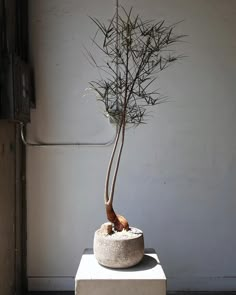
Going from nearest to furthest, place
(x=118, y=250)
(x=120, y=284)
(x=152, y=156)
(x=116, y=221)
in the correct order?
1. (x=120, y=284)
2. (x=118, y=250)
3. (x=116, y=221)
4. (x=152, y=156)

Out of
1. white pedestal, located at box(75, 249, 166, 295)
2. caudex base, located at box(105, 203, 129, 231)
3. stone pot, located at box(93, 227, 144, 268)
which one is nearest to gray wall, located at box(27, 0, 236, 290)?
caudex base, located at box(105, 203, 129, 231)

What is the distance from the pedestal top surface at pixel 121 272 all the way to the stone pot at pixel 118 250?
3 cm

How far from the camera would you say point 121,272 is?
1959mm

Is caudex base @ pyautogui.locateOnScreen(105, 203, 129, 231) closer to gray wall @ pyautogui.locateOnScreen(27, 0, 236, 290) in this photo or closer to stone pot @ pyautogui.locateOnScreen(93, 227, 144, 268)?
stone pot @ pyautogui.locateOnScreen(93, 227, 144, 268)

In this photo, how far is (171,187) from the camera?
9.61ft

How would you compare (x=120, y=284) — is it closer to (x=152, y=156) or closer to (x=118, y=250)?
(x=118, y=250)

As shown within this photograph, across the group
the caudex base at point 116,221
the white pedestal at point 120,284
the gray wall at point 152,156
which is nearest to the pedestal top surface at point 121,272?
the white pedestal at point 120,284

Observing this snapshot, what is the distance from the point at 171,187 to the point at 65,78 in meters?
1.15

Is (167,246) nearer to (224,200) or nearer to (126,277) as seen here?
(224,200)

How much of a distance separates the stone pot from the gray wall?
2.93 ft

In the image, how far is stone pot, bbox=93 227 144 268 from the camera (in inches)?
77.5

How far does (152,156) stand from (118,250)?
1.09 meters

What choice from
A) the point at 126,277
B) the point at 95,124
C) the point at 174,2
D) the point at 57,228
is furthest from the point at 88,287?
the point at 174,2

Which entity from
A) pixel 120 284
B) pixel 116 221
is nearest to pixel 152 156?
pixel 116 221
